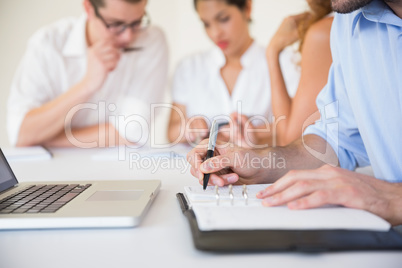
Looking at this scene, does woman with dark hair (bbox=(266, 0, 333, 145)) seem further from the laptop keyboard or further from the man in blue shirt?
the laptop keyboard

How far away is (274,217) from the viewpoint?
62cm

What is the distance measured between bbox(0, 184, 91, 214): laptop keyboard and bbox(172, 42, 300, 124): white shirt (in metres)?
1.51

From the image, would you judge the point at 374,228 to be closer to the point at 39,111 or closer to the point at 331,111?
the point at 331,111

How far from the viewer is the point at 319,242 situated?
522 millimetres

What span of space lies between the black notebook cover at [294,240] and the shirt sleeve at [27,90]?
2.03 meters

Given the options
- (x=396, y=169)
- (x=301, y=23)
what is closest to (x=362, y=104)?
(x=396, y=169)

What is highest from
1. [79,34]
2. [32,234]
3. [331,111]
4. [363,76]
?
[79,34]

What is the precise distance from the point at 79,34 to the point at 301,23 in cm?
138

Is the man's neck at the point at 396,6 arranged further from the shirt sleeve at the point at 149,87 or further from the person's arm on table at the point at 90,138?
the person's arm on table at the point at 90,138

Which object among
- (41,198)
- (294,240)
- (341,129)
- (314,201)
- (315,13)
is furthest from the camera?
(315,13)

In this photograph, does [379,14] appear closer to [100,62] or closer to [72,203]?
[72,203]

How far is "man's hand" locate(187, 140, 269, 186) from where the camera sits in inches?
34.5

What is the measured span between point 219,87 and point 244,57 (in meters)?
0.25

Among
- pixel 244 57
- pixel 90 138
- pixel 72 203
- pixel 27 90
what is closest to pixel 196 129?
pixel 244 57
